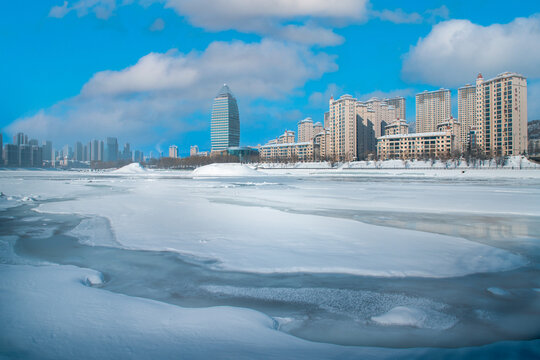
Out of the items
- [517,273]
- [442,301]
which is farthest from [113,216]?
[517,273]

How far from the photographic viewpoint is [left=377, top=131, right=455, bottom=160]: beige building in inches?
3925

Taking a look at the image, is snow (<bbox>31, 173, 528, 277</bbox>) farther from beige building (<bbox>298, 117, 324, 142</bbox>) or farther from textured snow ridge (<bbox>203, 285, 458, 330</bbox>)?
beige building (<bbox>298, 117, 324, 142</bbox>)

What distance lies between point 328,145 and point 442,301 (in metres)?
127

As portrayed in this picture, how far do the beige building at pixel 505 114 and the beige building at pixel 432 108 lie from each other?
66.7 m

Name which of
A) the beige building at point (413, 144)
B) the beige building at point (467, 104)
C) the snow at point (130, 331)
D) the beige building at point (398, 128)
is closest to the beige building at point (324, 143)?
the beige building at point (413, 144)

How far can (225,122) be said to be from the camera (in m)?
189

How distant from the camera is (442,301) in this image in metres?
3.57

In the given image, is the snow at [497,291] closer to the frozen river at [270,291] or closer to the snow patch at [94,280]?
the frozen river at [270,291]

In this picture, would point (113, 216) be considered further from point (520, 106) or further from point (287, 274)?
point (520, 106)

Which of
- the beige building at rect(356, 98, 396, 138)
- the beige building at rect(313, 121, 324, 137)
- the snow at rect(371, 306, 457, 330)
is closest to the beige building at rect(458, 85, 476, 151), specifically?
the beige building at rect(356, 98, 396, 138)

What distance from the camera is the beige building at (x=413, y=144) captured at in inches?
3925

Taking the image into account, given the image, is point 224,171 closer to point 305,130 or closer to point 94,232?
point 94,232

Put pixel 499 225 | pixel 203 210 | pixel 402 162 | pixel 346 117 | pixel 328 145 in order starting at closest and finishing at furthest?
1. pixel 499 225
2. pixel 203 210
3. pixel 402 162
4. pixel 346 117
5. pixel 328 145

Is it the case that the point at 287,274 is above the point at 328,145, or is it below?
below
